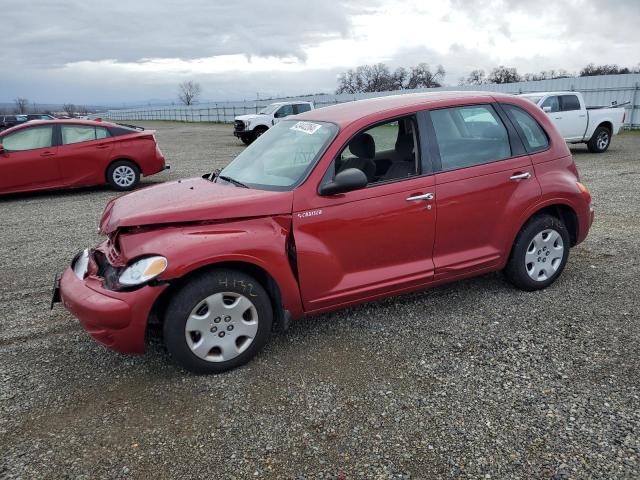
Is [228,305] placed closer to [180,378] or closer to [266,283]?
[266,283]

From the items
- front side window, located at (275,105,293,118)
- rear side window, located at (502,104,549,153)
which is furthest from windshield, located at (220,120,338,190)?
front side window, located at (275,105,293,118)

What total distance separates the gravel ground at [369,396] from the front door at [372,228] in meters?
0.42

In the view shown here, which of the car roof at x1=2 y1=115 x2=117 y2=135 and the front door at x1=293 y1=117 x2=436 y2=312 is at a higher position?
the car roof at x1=2 y1=115 x2=117 y2=135

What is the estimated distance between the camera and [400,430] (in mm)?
2830

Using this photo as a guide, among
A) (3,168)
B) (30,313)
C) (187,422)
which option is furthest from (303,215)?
(3,168)

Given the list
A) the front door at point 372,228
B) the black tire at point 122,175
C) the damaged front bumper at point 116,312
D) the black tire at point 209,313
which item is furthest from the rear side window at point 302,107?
the damaged front bumper at point 116,312

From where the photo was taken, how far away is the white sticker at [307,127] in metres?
4.11

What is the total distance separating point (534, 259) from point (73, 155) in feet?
29.5

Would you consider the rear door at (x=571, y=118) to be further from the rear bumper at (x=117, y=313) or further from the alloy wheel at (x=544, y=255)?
the rear bumper at (x=117, y=313)

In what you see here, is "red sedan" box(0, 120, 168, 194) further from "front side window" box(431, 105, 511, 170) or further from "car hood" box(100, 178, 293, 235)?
"front side window" box(431, 105, 511, 170)

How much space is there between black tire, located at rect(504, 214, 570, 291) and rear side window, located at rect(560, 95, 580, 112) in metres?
11.2

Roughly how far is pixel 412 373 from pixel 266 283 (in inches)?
45.4

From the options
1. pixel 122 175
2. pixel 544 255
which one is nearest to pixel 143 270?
pixel 544 255

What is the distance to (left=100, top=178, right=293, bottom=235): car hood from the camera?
3348 mm
